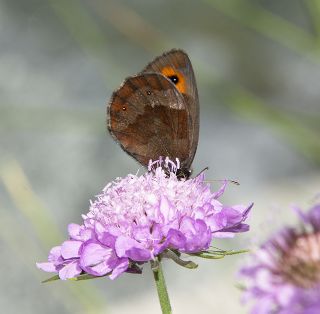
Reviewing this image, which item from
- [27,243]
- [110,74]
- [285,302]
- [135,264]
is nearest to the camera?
[285,302]

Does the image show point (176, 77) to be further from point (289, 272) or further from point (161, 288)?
point (289, 272)

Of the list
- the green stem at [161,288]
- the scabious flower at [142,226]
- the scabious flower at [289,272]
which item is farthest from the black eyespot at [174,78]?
the scabious flower at [289,272]

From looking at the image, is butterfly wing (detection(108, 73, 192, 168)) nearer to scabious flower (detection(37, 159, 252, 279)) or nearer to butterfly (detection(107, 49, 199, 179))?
butterfly (detection(107, 49, 199, 179))

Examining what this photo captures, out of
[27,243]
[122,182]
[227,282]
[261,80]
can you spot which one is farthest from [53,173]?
[122,182]

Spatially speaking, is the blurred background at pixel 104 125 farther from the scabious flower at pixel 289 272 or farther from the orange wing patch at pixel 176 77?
the scabious flower at pixel 289 272

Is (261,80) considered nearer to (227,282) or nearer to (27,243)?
(227,282)

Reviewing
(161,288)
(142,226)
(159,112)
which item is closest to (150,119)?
(159,112)

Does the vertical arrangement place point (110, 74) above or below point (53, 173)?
below
